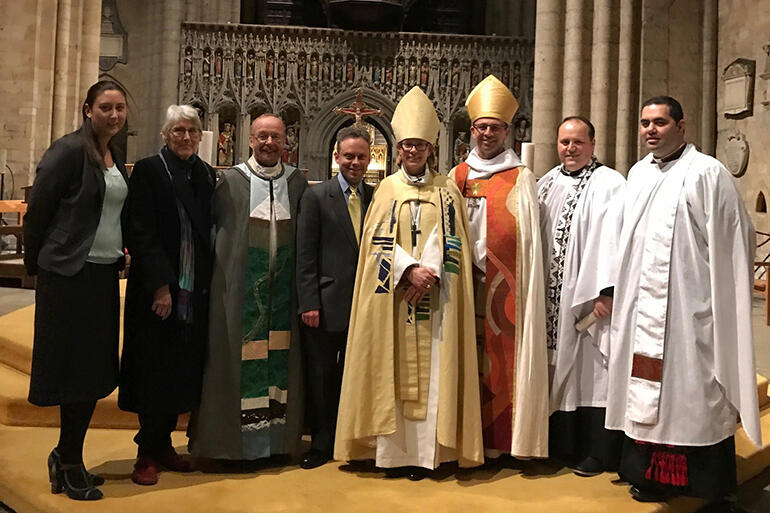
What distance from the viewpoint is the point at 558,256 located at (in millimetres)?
3402

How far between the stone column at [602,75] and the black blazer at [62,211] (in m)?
7.06

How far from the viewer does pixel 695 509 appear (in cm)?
309

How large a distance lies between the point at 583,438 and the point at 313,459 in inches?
45.8

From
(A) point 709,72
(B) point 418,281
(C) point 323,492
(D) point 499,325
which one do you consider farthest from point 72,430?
(A) point 709,72

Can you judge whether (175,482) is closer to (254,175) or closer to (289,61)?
(254,175)

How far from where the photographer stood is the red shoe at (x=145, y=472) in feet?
9.89

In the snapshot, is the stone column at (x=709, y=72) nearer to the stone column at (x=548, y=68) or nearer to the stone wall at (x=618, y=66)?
the stone wall at (x=618, y=66)

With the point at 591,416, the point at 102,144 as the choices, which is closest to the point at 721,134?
the point at 591,416

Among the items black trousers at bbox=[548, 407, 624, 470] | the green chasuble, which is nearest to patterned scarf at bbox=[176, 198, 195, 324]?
the green chasuble

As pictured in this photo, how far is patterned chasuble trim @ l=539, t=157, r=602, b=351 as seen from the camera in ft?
11.1

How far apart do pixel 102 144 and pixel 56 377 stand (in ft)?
2.78

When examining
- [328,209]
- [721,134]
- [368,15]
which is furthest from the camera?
[368,15]

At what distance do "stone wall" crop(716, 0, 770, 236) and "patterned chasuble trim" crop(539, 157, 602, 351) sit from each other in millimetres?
6295

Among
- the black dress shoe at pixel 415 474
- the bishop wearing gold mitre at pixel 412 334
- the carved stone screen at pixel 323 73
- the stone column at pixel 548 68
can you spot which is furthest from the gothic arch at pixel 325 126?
the black dress shoe at pixel 415 474
